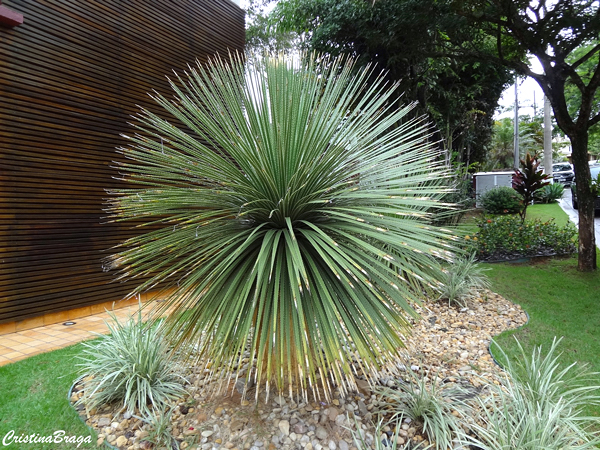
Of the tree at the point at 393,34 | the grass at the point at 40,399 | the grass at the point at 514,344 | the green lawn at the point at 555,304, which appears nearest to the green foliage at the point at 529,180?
the tree at the point at 393,34

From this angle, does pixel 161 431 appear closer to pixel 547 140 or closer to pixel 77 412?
pixel 77 412

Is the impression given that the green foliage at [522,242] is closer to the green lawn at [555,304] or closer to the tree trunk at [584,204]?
the green lawn at [555,304]

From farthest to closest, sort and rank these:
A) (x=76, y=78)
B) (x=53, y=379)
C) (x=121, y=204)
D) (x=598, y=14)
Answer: (x=598, y=14) < (x=76, y=78) < (x=53, y=379) < (x=121, y=204)

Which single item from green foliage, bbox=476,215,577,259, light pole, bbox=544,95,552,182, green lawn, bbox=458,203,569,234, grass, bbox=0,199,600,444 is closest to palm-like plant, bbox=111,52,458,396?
grass, bbox=0,199,600,444

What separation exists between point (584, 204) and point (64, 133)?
8029mm

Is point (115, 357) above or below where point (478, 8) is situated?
below

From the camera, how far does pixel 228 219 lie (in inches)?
89.8

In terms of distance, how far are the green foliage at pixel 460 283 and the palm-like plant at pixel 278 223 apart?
2.60 metres

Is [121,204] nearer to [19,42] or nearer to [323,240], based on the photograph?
[323,240]

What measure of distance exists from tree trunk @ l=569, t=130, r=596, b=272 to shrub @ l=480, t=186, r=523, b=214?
213 inches

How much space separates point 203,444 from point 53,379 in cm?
173

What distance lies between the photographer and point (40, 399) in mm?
2648

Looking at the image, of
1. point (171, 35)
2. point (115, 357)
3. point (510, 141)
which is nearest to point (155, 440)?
point (115, 357)

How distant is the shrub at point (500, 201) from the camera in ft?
37.5
